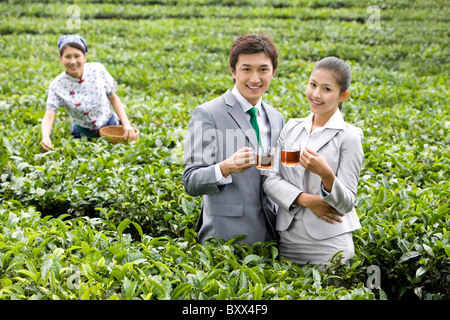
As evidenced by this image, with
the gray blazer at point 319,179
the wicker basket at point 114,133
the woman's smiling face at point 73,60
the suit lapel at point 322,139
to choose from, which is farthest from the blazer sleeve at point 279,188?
the woman's smiling face at point 73,60

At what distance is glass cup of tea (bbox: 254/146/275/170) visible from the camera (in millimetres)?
2328

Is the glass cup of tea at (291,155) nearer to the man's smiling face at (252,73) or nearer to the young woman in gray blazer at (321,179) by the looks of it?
the young woman in gray blazer at (321,179)

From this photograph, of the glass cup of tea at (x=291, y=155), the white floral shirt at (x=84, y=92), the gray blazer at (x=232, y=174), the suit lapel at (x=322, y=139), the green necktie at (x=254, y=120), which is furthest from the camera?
the white floral shirt at (x=84, y=92)

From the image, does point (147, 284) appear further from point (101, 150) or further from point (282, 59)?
point (282, 59)

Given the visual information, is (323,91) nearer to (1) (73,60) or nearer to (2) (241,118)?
(2) (241,118)

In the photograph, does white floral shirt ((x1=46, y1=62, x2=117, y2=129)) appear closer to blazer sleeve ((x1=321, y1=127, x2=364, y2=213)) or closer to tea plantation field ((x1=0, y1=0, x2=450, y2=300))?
tea plantation field ((x1=0, y1=0, x2=450, y2=300))

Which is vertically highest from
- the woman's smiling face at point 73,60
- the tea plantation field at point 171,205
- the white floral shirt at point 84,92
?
the woman's smiling face at point 73,60

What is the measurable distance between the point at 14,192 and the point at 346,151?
2691 millimetres

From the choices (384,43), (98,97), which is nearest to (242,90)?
(98,97)

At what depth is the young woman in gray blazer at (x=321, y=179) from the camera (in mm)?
2371

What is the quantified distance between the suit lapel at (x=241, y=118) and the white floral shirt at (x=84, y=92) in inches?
96.0

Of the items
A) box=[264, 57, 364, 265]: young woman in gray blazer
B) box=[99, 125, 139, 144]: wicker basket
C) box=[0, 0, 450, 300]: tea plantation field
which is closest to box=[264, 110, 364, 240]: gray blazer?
box=[264, 57, 364, 265]: young woman in gray blazer

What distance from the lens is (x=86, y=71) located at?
4.65 m

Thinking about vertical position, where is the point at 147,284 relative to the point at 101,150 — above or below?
below
